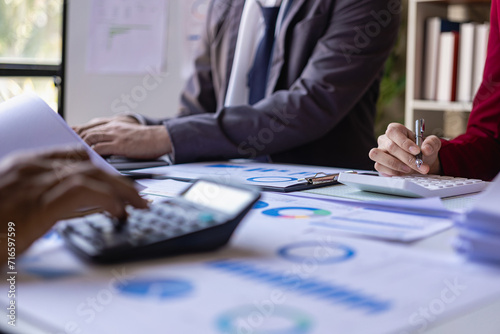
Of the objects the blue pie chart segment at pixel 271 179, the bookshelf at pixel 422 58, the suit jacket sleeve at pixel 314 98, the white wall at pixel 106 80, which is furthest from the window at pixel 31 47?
the blue pie chart segment at pixel 271 179

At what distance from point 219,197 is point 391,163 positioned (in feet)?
1.46

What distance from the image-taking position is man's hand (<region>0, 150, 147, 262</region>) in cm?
55

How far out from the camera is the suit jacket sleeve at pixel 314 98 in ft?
4.47

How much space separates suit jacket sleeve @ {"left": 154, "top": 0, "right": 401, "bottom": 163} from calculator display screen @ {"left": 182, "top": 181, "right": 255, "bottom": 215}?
0.63m

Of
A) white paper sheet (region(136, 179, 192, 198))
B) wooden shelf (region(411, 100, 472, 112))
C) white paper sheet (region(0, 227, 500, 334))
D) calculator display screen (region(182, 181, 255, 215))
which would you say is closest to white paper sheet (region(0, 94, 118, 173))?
white paper sheet (region(136, 179, 192, 198))

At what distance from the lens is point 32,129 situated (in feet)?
2.90

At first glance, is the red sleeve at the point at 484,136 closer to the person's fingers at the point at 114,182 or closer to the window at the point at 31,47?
the person's fingers at the point at 114,182

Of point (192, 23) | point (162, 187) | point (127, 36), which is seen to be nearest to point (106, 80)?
point (127, 36)

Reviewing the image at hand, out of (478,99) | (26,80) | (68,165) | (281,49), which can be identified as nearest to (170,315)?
(68,165)

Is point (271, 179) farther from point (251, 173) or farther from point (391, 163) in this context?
point (391, 163)

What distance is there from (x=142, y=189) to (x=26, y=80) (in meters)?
1.52

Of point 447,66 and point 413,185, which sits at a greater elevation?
point 447,66

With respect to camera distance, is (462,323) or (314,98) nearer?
(462,323)

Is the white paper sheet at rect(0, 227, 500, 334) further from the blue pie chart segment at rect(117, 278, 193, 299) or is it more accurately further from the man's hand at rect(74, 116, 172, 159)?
the man's hand at rect(74, 116, 172, 159)
